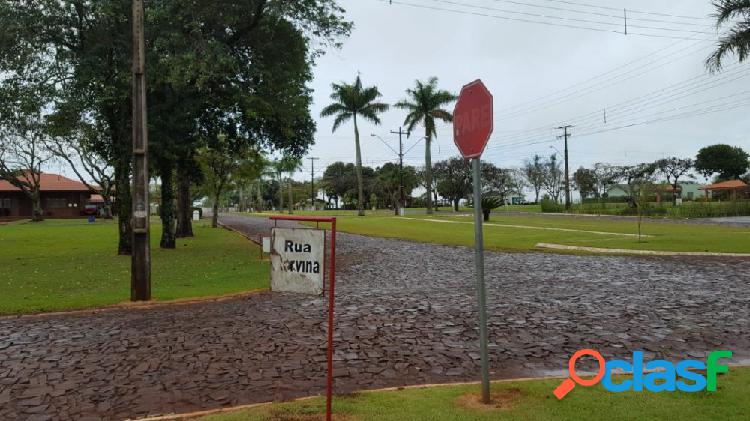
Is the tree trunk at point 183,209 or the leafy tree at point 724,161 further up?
the leafy tree at point 724,161

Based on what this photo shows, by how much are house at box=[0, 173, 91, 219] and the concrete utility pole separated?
62.6 metres

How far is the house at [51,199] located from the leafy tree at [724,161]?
97969 mm

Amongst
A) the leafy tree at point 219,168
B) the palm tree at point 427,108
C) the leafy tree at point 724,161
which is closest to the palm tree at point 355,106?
the palm tree at point 427,108

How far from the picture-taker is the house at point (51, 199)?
6250cm

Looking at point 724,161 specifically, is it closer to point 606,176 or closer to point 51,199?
point 606,176

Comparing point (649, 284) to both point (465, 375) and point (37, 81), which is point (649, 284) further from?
point (37, 81)

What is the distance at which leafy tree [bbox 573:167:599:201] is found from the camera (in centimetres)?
9119

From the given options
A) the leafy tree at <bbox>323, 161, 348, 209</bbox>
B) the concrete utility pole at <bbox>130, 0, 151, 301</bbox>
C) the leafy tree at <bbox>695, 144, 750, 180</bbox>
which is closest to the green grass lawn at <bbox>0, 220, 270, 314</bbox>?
the concrete utility pole at <bbox>130, 0, 151, 301</bbox>

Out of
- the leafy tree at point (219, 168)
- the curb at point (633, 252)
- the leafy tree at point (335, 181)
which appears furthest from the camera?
the leafy tree at point (335, 181)

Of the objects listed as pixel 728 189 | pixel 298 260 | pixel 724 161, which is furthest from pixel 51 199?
pixel 724 161

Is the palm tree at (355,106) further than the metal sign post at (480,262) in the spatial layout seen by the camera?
Yes

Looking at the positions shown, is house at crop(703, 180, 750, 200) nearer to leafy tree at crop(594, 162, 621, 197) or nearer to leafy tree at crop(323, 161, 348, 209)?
leafy tree at crop(594, 162, 621, 197)

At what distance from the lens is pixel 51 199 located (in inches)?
2628

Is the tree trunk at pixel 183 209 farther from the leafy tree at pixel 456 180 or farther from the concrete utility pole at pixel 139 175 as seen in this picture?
the leafy tree at pixel 456 180
